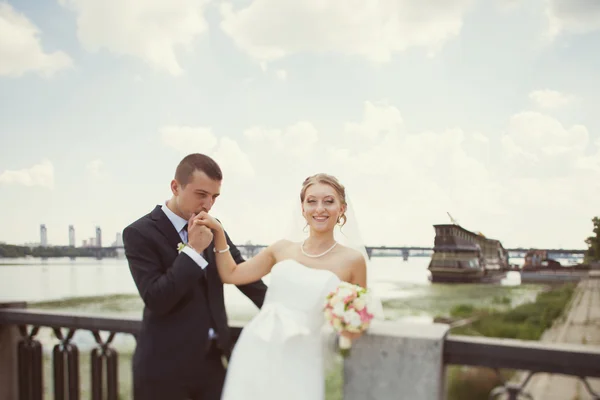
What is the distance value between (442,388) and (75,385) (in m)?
3.14

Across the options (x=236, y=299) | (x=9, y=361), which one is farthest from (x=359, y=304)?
(x=236, y=299)

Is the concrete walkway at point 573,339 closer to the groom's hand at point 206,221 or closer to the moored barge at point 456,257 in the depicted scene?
the groom's hand at point 206,221

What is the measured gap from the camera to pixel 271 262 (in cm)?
370

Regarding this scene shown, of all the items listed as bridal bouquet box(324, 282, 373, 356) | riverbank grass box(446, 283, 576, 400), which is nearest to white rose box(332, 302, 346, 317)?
bridal bouquet box(324, 282, 373, 356)

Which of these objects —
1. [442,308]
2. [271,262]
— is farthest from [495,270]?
[271,262]

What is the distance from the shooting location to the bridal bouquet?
9.59 ft

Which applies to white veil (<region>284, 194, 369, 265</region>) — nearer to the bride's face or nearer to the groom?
the bride's face

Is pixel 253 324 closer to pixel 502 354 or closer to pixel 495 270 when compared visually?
pixel 502 354

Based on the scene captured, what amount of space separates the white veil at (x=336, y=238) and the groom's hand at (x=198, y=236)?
3.30 ft

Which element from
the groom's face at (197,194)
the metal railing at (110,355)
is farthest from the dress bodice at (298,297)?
the groom's face at (197,194)

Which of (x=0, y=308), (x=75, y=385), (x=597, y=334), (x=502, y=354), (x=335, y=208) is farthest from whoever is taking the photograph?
(x=597, y=334)

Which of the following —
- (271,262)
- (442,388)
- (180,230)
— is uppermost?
(180,230)

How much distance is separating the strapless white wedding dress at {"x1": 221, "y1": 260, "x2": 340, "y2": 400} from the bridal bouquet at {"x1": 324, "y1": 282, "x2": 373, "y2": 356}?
0.25m

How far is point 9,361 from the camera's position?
179 inches
